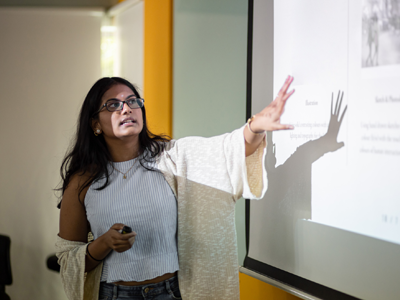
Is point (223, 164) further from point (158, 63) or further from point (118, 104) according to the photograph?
point (158, 63)

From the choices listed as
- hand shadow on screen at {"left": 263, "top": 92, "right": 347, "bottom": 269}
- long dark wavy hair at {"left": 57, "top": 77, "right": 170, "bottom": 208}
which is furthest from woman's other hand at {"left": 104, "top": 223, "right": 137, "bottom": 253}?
hand shadow on screen at {"left": 263, "top": 92, "right": 347, "bottom": 269}

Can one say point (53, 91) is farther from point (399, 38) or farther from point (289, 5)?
point (399, 38)

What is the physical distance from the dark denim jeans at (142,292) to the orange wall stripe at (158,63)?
52.6 inches

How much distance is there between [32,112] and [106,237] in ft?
7.08

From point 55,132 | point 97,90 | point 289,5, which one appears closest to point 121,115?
point 97,90

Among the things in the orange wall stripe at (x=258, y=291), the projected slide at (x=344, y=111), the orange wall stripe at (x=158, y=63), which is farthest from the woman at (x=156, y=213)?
the orange wall stripe at (x=158, y=63)

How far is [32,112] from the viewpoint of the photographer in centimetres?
305

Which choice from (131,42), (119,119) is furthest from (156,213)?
(131,42)

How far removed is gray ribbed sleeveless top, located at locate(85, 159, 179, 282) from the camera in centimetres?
136

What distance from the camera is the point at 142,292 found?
1333 millimetres

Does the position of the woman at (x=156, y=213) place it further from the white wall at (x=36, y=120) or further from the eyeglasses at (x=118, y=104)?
the white wall at (x=36, y=120)

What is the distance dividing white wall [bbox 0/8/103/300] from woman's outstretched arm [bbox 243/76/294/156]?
225cm

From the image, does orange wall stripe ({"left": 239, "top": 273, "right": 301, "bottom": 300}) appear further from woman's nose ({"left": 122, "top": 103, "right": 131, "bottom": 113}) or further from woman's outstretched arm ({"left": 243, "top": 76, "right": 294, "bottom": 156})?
woman's nose ({"left": 122, "top": 103, "right": 131, "bottom": 113})

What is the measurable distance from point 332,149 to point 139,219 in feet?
2.49
